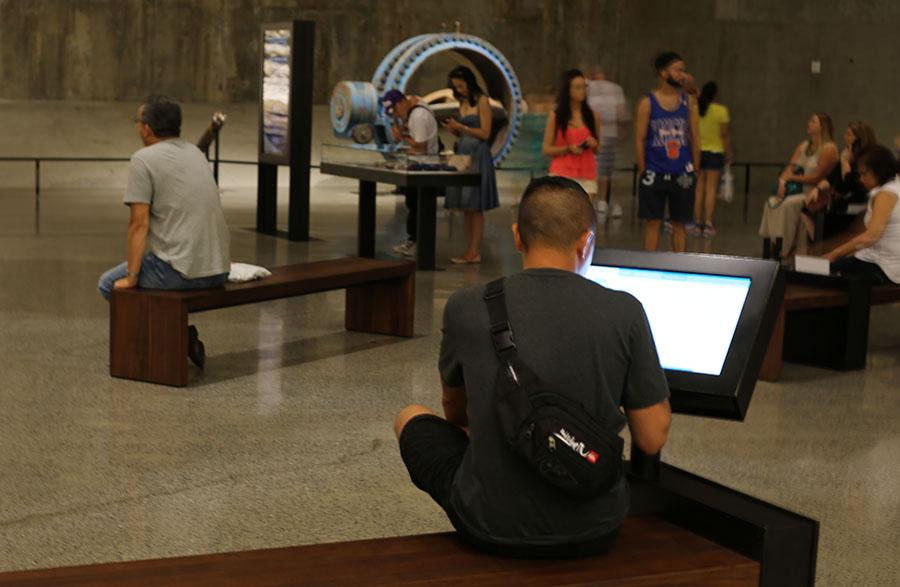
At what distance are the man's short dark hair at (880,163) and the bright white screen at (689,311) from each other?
15.3ft

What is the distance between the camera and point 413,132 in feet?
37.8

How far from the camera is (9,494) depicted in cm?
488

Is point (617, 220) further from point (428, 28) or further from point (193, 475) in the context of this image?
point (193, 475)

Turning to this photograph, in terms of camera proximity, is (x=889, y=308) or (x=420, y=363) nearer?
(x=420, y=363)

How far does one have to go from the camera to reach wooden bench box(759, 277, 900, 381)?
7.30 meters

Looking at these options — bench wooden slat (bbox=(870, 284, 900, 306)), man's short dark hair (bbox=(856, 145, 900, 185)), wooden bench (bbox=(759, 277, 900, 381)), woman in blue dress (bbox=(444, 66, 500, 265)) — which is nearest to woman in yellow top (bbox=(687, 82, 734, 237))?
woman in blue dress (bbox=(444, 66, 500, 265))

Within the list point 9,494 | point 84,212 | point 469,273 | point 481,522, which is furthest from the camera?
point 84,212

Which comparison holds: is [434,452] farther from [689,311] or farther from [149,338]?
[149,338]

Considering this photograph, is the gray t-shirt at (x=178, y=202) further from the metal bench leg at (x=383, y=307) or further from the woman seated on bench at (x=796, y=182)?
the woman seated on bench at (x=796, y=182)

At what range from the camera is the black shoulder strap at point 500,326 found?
301 cm

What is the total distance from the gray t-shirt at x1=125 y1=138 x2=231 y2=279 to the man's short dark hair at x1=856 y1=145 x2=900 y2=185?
357cm

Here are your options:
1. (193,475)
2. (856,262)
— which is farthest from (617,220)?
(193,475)

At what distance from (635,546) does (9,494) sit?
99.3 inches

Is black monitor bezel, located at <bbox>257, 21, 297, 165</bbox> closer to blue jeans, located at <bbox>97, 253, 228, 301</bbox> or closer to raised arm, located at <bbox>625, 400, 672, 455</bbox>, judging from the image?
blue jeans, located at <bbox>97, 253, 228, 301</bbox>
